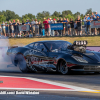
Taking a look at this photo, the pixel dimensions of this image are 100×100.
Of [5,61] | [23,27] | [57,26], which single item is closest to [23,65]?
[5,61]

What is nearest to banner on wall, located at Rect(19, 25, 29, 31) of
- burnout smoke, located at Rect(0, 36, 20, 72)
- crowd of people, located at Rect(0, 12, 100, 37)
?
crowd of people, located at Rect(0, 12, 100, 37)

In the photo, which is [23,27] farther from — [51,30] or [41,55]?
[41,55]

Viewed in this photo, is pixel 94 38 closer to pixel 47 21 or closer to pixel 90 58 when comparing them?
pixel 47 21

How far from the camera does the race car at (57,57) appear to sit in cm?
891

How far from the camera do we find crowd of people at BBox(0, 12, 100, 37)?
2092cm

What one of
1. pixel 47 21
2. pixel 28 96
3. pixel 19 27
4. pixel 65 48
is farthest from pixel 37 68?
pixel 19 27

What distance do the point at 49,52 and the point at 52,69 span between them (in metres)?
0.63

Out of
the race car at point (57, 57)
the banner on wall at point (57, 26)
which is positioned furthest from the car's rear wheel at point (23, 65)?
the banner on wall at point (57, 26)

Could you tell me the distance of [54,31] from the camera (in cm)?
2300

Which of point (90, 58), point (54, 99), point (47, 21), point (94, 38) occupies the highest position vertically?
point (47, 21)

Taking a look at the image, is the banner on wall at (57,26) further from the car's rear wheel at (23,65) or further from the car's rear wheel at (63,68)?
the car's rear wheel at (63,68)

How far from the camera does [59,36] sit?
22484 mm

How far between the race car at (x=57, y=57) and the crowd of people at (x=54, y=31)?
10.9 metres

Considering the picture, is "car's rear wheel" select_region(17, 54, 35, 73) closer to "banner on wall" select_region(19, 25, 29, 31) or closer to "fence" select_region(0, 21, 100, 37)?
"fence" select_region(0, 21, 100, 37)
